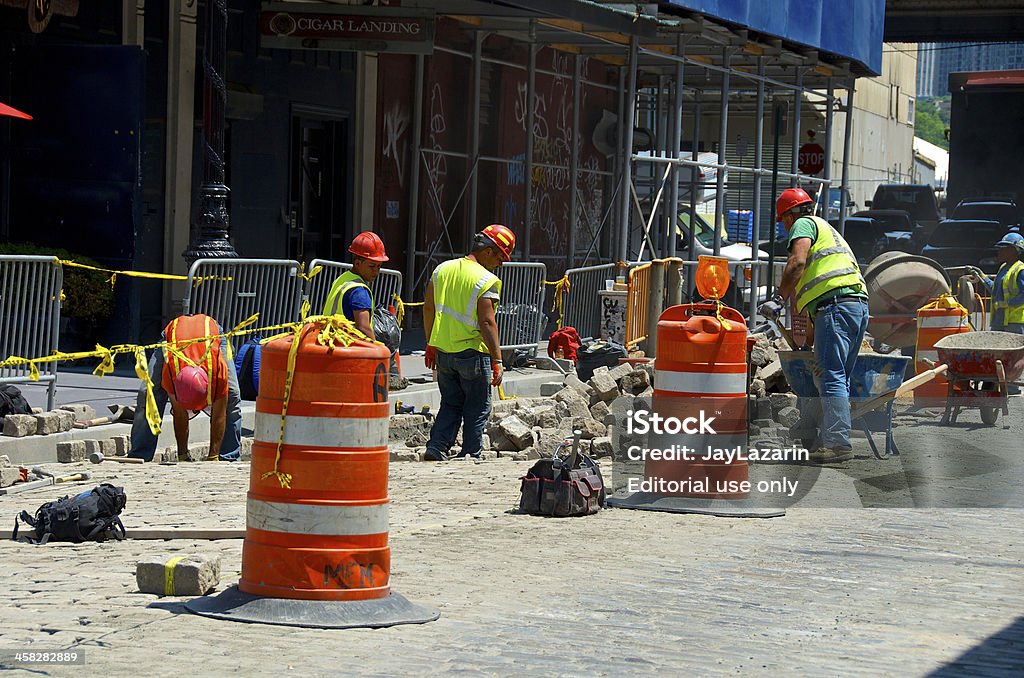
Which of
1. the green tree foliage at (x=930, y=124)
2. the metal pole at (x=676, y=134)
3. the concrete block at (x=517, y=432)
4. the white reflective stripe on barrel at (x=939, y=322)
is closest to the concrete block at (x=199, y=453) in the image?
the concrete block at (x=517, y=432)

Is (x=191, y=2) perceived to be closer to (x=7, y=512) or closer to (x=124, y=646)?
(x=7, y=512)

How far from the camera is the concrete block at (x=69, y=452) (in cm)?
1158

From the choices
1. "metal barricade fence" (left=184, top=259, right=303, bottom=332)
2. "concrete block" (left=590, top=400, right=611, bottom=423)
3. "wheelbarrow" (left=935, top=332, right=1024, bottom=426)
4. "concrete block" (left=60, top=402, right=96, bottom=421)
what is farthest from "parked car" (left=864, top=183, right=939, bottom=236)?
"concrete block" (left=60, top=402, right=96, bottom=421)

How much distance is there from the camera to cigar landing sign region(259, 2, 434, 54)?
17922 millimetres

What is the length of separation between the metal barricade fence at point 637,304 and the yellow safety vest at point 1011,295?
159 inches

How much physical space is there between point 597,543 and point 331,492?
2.37 m

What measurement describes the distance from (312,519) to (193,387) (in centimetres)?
463

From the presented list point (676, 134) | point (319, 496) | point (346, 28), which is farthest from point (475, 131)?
point (319, 496)

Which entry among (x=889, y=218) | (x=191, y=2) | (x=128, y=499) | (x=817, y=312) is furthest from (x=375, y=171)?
(x=889, y=218)

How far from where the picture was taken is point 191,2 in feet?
58.4

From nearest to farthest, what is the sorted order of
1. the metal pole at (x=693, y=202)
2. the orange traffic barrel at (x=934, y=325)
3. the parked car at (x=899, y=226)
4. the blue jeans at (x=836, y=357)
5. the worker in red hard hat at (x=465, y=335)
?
the worker in red hard hat at (x=465, y=335) < the blue jeans at (x=836, y=357) < the orange traffic barrel at (x=934, y=325) < the metal pole at (x=693, y=202) < the parked car at (x=899, y=226)

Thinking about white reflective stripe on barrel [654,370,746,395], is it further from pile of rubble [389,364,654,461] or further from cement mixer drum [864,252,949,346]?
cement mixer drum [864,252,949,346]

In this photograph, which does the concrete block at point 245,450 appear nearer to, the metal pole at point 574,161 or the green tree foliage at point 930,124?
the metal pole at point 574,161

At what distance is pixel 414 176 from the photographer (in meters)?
21.8
